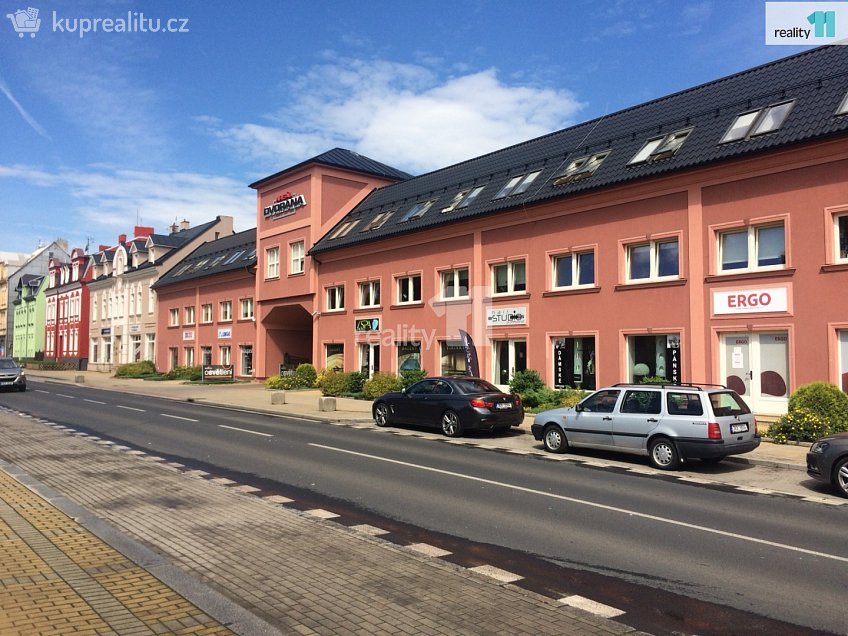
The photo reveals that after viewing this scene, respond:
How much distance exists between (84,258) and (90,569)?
70.3 metres

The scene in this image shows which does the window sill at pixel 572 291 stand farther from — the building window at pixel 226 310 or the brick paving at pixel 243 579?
the building window at pixel 226 310

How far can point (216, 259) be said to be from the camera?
46.2m

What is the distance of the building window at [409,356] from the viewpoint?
27.1m

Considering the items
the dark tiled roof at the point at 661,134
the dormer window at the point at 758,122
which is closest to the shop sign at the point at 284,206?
the dark tiled roof at the point at 661,134

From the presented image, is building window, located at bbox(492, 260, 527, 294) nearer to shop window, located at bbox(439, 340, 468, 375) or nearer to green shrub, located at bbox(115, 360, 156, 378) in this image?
shop window, located at bbox(439, 340, 468, 375)

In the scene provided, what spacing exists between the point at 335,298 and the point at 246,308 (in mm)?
→ 10191

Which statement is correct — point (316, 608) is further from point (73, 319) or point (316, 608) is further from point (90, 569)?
point (73, 319)

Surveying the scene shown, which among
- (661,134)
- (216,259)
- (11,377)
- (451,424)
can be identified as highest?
(661,134)

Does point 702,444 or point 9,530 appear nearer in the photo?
point 9,530

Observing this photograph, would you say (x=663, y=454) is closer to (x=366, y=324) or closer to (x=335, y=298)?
(x=366, y=324)

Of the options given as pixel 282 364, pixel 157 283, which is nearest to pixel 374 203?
pixel 282 364

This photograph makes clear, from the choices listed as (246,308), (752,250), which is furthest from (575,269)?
(246,308)

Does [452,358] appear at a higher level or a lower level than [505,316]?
lower

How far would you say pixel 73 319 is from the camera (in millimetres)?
66812
